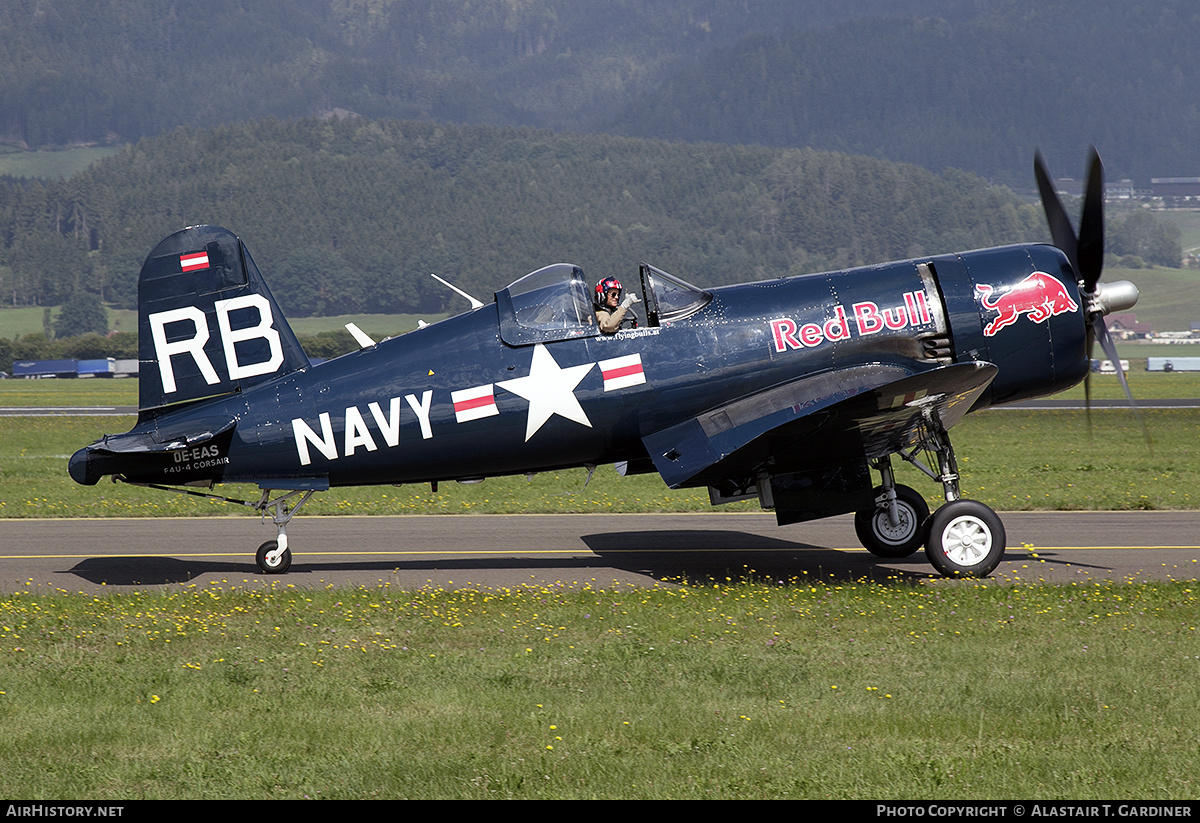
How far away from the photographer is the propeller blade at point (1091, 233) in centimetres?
1120

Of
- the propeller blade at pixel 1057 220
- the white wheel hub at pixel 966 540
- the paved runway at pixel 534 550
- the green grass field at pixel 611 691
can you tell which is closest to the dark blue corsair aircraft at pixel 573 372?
the white wheel hub at pixel 966 540

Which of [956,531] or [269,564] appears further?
[269,564]

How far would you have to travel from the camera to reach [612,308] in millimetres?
11281

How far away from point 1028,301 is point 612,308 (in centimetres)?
418

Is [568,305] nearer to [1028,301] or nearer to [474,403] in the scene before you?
[474,403]

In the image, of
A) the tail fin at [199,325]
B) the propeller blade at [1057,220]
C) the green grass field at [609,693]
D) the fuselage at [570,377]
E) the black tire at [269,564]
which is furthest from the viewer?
the propeller blade at [1057,220]

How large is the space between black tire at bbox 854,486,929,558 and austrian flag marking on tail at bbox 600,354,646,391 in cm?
313

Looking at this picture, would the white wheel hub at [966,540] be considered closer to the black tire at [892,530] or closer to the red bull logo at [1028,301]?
the black tire at [892,530]

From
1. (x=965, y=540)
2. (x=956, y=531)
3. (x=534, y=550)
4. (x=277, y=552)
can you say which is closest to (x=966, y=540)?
(x=965, y=540)

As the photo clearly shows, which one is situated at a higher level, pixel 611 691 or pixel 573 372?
pixel 573 372

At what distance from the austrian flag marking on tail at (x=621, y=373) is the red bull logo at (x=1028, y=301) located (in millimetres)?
3504

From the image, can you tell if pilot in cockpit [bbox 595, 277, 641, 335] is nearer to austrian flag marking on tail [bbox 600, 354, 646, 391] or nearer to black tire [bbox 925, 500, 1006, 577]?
austrian flag marking on tail [bbox 600, 354, 646, 391]

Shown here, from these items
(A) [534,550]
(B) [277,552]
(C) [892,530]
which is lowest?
(C) [892,530]
